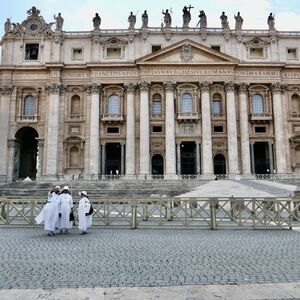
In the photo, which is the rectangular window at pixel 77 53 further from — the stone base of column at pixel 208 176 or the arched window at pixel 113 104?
the stone base of column at pixel 208 176

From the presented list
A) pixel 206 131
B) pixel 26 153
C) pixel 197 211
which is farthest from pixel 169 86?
pixel 197 211

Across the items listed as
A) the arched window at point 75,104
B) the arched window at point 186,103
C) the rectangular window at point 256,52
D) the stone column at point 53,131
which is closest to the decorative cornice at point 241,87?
the rectangular window at point 256,52

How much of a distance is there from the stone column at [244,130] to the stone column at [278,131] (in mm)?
3416

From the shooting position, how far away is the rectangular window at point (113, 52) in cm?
4372

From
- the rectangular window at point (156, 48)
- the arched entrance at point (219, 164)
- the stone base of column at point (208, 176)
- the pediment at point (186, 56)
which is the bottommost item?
the stone base of column at point (208, 176)

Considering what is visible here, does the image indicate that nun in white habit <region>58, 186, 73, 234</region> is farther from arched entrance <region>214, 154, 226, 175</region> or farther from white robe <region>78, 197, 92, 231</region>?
arched entrance <region>214, 154, 226, 175</region>

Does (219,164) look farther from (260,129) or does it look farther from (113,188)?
(113,188)

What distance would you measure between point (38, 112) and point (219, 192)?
26.1 metres

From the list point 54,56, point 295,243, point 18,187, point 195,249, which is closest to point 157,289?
point 195,249

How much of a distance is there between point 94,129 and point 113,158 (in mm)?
4775

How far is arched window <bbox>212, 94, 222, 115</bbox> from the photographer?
1681 inches

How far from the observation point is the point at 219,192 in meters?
27.4

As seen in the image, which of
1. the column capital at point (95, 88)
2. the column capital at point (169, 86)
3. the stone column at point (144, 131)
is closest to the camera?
the stone column at point (144, 131)

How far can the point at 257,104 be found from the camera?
43062 mm
